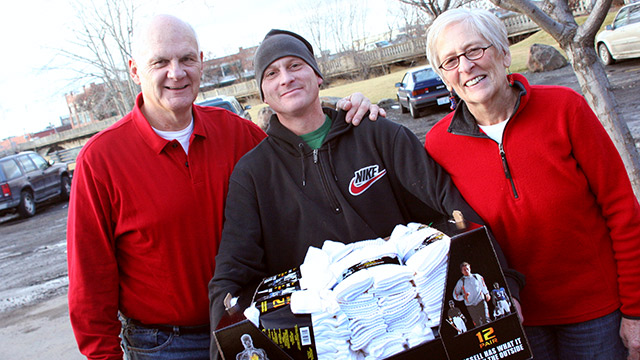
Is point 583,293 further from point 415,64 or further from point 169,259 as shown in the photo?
point 415,64

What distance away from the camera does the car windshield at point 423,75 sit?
54.1ft

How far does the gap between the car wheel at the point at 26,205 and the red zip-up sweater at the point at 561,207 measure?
17.2 m

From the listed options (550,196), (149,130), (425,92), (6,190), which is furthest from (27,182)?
(550,196)

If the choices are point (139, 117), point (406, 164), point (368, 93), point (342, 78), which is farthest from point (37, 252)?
point (342, 78)

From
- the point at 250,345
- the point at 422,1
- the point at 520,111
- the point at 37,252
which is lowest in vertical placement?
the point at 37,252

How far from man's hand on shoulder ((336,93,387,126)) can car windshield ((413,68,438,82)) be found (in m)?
14.5

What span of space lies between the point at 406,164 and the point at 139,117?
1460 millimetres

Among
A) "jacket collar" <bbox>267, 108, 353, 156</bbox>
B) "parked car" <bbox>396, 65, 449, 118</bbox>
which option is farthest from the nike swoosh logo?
"parked car" <bbox>396, 65, 449, 118</bbox>

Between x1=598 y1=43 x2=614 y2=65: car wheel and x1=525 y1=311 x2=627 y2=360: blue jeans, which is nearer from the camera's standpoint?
x1=525 y1=311 x2=627 y2=360: blue jeans

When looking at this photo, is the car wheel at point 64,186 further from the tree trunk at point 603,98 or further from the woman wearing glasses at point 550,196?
the woman wearing glasses at point 550,196

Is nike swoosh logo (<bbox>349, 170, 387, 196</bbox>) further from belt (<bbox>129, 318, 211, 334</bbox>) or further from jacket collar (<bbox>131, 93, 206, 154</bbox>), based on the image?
belt (<bbox>129, 318, 211, 334</bbox>)

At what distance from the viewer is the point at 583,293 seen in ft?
6.86

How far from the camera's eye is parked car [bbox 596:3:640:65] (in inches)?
566

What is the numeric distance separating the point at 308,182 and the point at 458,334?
1041 millimetres
